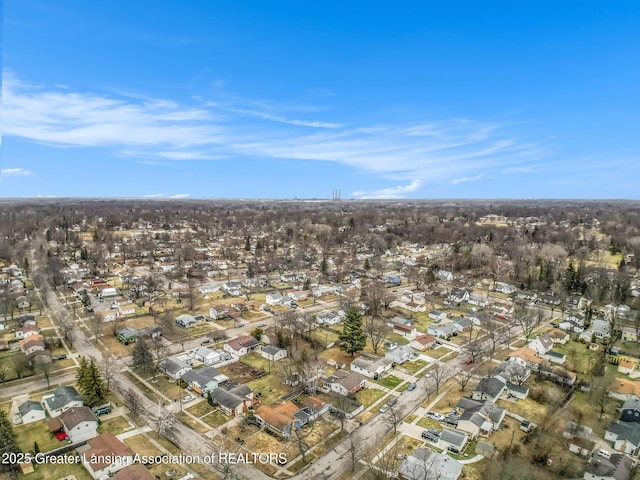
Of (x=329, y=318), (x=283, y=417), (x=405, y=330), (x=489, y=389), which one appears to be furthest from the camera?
(x=329, y=318)

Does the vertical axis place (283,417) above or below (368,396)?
above

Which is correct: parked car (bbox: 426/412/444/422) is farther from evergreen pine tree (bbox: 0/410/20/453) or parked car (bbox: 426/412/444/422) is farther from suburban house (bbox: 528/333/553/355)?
evergreen pine tree (bbox: 0/410/20/453)

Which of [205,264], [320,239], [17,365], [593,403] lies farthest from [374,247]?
[17,365]

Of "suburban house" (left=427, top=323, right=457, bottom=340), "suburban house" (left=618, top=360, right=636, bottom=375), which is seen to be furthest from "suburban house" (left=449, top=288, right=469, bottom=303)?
"suburban house" (left=618, top=360, right=636, bottom=375)

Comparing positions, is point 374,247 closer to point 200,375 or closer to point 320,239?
point 320,239

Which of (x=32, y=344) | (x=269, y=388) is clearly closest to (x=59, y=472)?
(x=269, y=388)

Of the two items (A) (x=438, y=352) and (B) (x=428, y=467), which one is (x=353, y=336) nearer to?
(A) (x=438, y=352)
